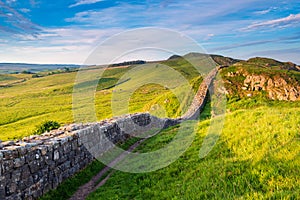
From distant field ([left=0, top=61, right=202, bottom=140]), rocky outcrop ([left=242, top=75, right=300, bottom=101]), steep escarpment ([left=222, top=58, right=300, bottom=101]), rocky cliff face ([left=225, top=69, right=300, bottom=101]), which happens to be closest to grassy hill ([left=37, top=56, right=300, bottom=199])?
rocky outcrop ([left=242, top=75, right=300, bottom=101])

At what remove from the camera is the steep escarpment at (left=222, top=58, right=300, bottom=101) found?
30750mm

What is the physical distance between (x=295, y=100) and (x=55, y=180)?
24538 mm

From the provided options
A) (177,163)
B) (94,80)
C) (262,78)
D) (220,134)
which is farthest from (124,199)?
(94,80)

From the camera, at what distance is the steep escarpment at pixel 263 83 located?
1211 inches

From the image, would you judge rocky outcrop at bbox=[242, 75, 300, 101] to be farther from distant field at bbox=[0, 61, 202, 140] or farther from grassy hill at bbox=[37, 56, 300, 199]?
grassy hill at bbox=[37, 56, 300, 199]

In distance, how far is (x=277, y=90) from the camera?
3170 cm

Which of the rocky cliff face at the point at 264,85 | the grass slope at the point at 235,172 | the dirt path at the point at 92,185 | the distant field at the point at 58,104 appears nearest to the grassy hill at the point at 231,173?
the grass slope at the point at 235,172

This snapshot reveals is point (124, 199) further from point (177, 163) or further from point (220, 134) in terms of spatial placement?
point (220, 134)

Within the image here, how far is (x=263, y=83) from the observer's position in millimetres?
33438

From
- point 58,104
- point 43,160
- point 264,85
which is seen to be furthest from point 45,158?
point 58,104

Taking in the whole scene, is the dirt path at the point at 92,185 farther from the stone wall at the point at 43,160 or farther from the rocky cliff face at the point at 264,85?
the rocky cliff face at the point at 264,85

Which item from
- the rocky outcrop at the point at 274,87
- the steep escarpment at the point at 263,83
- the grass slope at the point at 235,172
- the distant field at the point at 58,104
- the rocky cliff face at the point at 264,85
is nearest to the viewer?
the grass slope at the point at 235,172

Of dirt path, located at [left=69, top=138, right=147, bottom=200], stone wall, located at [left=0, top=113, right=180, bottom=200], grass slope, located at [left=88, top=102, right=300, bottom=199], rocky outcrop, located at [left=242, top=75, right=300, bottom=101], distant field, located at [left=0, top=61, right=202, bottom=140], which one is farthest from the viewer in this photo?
distant field, located at [left=0, top=61, right=202, bottom=140]

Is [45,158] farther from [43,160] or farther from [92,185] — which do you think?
[92,185]
